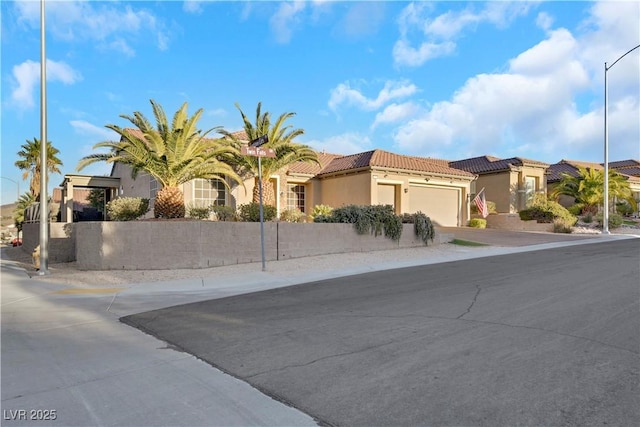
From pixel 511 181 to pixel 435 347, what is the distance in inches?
1197

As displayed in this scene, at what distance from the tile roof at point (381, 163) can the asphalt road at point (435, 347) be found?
1591 cm

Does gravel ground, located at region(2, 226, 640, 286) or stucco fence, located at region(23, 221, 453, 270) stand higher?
stucco fence, located at region(23, 221, 453, 270)

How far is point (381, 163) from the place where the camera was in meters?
25.6

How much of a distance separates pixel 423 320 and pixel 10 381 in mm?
5442

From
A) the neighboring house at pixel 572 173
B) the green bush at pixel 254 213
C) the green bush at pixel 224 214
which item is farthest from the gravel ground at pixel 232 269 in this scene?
the neighboring house at pixel 572 173

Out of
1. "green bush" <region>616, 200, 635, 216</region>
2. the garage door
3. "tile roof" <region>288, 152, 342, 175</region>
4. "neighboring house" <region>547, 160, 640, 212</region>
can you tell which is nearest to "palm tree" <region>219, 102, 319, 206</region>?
"tile roof" <region>288, 152, 342, 175</region>

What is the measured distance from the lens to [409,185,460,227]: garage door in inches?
1085

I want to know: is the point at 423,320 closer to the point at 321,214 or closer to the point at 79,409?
the point at 79,409

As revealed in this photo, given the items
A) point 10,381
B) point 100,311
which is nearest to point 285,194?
point 100,311

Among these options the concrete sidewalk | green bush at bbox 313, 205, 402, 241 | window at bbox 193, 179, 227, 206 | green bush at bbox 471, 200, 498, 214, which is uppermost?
window at bbox 193, 179, 227, 206

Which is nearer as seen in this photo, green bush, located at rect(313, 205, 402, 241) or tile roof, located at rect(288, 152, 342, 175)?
green bush, located at rect(313, 205, 402, 241)

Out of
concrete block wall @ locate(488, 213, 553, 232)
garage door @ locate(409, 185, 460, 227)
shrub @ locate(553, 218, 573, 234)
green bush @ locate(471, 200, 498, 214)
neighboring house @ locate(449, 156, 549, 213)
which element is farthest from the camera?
neighboring house @ locate(449, 156, 549, 213)

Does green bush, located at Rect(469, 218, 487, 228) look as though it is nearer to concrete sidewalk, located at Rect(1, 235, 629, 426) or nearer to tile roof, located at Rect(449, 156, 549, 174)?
tile roof, located at Rect(449, 156, 549, 174)

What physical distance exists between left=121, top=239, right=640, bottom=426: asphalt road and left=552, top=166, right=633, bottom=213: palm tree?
23.8 metres
